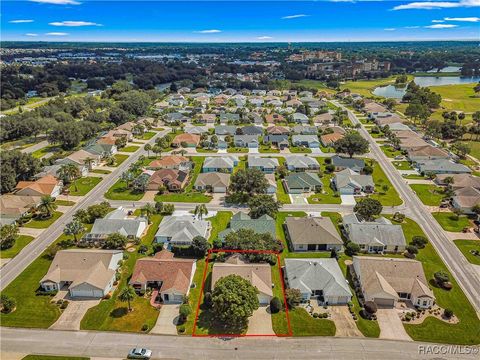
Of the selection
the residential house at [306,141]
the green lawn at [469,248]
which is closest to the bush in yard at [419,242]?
the green lawn at [469,248]

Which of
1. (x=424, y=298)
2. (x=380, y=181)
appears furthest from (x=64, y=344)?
(x=380, y=181)

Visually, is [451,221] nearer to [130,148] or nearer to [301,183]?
[301,183]

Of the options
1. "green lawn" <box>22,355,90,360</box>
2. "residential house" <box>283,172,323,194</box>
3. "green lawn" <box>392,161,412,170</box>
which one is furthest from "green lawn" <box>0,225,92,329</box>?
"green lawn" <box>392,161,412,170</box>

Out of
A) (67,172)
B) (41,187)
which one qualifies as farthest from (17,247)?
(67,172)

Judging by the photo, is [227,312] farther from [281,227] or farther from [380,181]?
[380,181]

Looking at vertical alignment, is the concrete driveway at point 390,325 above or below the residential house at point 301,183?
below

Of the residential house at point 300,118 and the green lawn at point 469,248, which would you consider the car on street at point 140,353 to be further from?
the residential house at point 300,118
